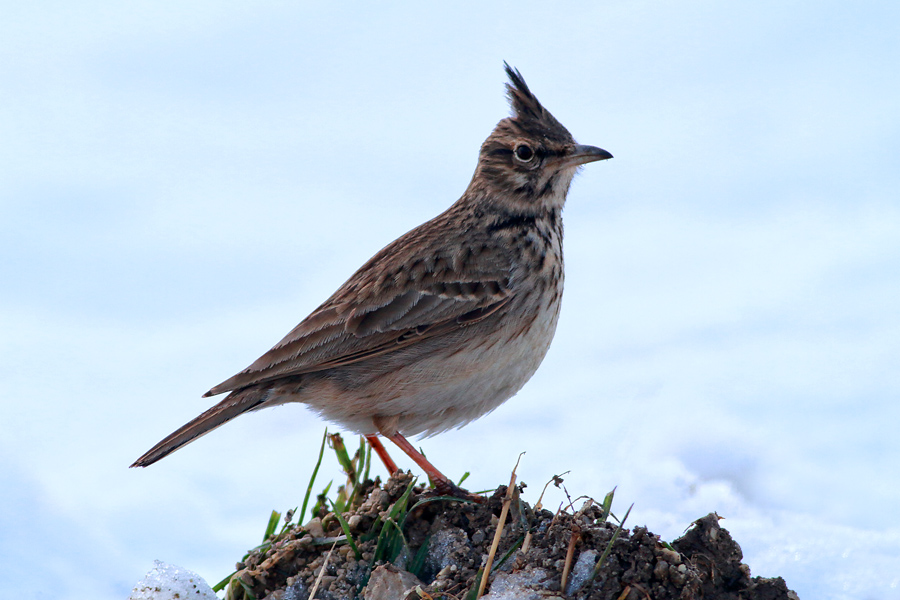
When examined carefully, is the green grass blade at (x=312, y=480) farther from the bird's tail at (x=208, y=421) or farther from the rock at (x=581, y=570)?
the rock at (x=581, y=570)

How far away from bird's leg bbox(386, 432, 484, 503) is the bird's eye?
2770mm

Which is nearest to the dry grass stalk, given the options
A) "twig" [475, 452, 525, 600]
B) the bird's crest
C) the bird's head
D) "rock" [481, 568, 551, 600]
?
"rock" [481, 568, 551, 600]

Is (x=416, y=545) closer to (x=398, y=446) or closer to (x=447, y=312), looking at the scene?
(x=398, y=446)

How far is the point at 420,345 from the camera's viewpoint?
21.2ft

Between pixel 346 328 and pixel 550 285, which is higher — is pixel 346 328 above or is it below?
below

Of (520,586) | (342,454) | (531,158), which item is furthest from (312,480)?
(531,158)

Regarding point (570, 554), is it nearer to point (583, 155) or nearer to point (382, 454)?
point (382, 454)

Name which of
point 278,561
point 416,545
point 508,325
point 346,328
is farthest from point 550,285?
point 278,561

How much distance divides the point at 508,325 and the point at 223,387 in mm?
2327

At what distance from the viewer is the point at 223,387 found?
645 centimetres

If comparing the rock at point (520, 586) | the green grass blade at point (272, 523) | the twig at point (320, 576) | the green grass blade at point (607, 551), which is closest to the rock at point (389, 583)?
the twig at point (320, 576)

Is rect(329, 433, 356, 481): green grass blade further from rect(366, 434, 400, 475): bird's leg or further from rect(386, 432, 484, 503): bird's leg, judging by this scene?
rect(386, 432, 484, 503): bird's leg

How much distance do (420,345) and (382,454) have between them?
125cm

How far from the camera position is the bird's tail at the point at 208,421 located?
6.15 m
